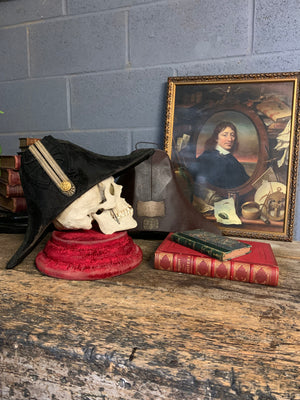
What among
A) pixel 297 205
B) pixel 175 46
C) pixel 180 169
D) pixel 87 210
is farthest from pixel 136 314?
pixel 175 46

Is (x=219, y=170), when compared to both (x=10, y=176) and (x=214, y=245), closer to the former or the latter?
(x=214, y=245)

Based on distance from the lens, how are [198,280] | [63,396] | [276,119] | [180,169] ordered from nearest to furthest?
[63,396], [198,280], [276,119], [180,169]

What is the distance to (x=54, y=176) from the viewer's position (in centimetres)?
76

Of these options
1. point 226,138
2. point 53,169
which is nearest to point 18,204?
point 53,169

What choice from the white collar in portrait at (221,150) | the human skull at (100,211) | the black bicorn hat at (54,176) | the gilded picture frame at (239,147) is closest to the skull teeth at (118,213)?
the human skull at (100,211)

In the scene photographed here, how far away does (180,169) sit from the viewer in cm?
121

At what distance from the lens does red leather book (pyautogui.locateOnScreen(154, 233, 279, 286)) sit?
2.34ft

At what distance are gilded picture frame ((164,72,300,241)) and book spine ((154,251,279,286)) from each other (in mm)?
428

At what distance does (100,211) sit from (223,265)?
0.39m

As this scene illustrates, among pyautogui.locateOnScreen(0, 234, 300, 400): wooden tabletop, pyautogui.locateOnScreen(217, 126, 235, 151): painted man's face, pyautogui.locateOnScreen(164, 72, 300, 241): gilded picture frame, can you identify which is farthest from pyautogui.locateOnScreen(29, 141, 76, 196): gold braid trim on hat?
pyautogui.locateOnScreen(217, 126, 235, 151): painted man's face

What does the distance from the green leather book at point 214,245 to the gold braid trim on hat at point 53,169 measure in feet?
1.16

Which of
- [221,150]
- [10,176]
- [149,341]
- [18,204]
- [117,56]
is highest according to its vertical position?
[117,56]

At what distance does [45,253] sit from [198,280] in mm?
455

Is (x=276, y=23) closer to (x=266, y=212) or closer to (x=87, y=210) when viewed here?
(x=266, y=212)
